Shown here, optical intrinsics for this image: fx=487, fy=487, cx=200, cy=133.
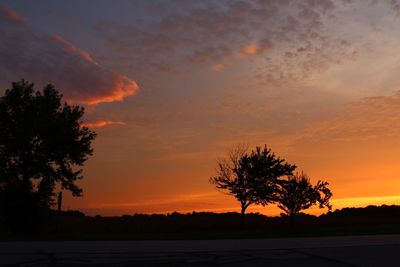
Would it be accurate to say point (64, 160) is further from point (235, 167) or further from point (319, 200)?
point (319, 200)

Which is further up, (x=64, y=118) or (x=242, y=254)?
(x=64, y=118)

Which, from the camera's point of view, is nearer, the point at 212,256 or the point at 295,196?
the point at 212,256

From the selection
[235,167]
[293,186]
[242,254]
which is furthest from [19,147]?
[242,254]

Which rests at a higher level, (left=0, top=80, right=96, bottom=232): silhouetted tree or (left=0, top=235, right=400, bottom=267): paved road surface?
(left=0, top=80, right=96, bottom=232): silhouetted tree

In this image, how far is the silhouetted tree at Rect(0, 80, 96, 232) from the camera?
3850cm

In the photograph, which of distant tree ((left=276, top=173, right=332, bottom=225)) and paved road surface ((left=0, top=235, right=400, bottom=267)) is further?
distant tree ((left=276, top=173, right=332, bottom=225))

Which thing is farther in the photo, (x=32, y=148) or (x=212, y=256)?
(x=32, y=148)

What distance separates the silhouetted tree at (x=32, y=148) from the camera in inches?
1516

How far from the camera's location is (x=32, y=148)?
39406mm

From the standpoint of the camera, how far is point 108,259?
42.2ft

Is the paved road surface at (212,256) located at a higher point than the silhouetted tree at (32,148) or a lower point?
lower

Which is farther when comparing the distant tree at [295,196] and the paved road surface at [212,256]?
the distant tree at [295,196]

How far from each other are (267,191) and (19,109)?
23663 millimetres

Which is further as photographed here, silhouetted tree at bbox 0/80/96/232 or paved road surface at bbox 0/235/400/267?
silhouetted tree at bbox 0/80/96/232
